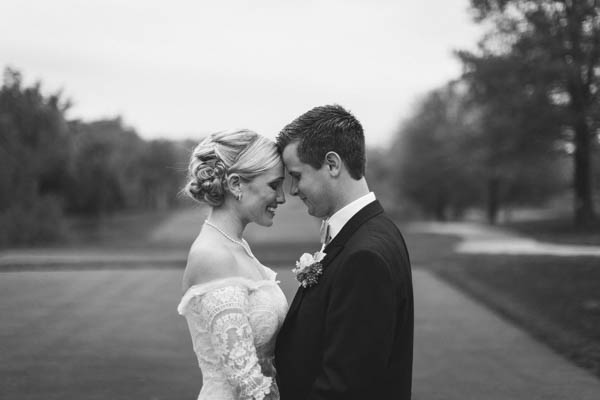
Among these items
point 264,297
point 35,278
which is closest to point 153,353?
point 264,297

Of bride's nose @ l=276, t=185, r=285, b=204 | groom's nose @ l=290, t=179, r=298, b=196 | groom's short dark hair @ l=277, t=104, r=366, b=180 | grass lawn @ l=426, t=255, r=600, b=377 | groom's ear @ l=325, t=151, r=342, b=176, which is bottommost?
grass lawn @ l=426, t=255, r=600, b=377

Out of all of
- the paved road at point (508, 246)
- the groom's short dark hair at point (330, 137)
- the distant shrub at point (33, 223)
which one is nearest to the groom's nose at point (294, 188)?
the groom's short dark hair at point (330, 137)

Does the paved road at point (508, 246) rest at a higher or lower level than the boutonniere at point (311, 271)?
lower

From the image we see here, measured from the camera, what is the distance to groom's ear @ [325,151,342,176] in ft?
7.67

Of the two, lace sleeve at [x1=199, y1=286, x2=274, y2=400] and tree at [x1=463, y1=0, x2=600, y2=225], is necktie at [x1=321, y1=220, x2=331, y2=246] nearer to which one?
lace sleeve at [x1=199, y1=286, x2=274, y2=400]

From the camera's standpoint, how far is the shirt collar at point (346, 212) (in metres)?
2.38

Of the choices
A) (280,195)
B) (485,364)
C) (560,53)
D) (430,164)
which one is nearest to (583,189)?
(560,53)

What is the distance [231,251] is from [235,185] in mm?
306

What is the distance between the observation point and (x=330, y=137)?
7.56 ft

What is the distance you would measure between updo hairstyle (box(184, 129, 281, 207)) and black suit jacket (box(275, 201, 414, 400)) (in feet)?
1.83

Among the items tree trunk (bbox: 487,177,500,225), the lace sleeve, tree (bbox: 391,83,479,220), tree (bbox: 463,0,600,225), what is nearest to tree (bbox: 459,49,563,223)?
tree (bbox: 463,0,600,225)

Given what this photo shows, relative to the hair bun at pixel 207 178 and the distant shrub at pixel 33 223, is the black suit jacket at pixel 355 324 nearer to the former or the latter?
the hair bun at pixel 207 178

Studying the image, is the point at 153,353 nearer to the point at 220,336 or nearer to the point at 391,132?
the point at 220,336

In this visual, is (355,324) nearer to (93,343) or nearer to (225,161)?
(225,161)
